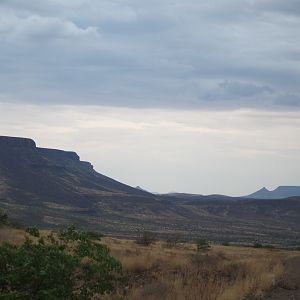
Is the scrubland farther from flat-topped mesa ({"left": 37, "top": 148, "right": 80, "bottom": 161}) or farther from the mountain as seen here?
flat-topped mesa ({"left": 37, "top": 148, "right": 80, "bottom": 161})

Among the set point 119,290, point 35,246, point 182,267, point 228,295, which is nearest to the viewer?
point 35,246

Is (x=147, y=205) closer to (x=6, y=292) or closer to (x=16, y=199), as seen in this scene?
(x=16, y=199)

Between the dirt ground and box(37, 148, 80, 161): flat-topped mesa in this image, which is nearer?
the dirt ground

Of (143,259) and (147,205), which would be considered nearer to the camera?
(143,259)

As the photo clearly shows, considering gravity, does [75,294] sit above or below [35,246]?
below

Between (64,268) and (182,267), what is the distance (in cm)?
948

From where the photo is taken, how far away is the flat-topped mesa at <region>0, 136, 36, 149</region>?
13223 cm

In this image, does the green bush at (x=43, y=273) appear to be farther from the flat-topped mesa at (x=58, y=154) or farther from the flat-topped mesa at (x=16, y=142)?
the flat-topped mesa at (x=58, y=154)

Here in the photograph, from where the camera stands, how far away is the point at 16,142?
13575cm

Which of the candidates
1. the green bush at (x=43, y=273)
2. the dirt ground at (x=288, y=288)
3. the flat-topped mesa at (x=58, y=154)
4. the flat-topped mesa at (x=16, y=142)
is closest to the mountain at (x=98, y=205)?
the flat-topped mesa at (x=16, y=142)

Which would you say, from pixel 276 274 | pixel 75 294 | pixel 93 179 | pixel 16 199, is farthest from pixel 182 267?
pixel 93 179

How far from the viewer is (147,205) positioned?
122875mm

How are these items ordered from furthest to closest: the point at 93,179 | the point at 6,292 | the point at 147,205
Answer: the point at 93,179, the point at 147,205, the point at 6,292

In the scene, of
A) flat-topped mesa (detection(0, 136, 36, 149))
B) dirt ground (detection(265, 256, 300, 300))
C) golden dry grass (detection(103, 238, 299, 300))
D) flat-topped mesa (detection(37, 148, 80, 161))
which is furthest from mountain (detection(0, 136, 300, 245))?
dirt ground (detection(265, 256, 300, 300))
